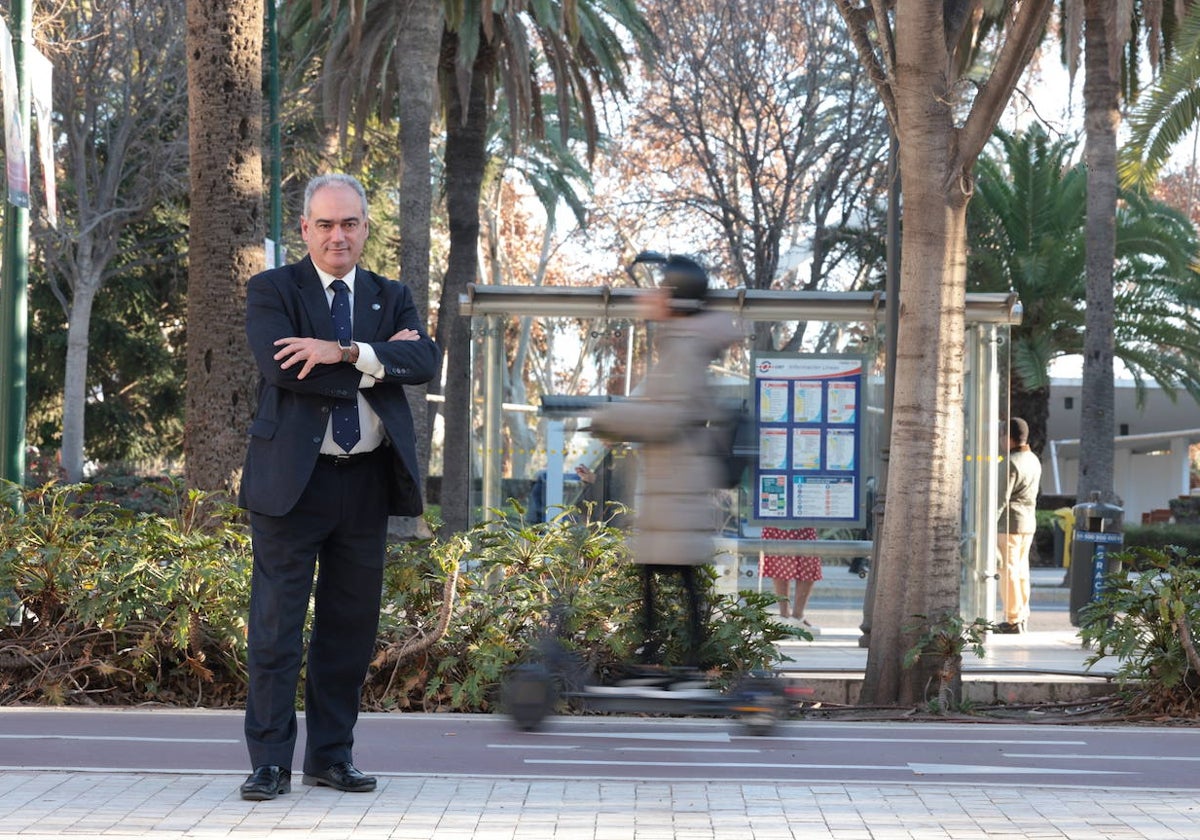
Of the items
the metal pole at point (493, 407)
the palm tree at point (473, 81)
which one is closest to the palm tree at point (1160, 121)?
the palm tree at point (473, 81)

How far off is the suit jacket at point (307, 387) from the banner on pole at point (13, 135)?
561cm

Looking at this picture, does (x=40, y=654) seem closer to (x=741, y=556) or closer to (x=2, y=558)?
(x=2, y=558)

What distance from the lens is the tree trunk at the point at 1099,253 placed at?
64.4ft

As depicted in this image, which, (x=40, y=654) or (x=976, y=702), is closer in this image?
(x=40, y=654)

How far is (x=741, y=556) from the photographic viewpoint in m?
13.7

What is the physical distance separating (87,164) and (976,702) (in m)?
23.1

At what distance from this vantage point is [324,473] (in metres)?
5.38

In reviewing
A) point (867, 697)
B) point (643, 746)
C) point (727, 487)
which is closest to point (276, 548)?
point (727, 487)

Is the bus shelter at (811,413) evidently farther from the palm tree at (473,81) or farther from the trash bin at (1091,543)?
the palm tree at (473,81)

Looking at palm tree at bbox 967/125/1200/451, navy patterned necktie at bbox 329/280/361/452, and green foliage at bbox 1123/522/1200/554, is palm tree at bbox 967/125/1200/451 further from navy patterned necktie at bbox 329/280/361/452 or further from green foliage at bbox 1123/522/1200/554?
navy patterned necktie at bbox 329/280/361/452

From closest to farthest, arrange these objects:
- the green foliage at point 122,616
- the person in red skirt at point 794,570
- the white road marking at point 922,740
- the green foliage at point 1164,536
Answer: the white road marking at point 922,740 → the green foliage at point 122,616 → the person in red skirt at point 794,570 → the green foliage at point 1164,536

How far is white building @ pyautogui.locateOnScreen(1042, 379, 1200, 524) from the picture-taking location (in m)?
39.4

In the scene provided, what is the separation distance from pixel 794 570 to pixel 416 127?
8.94 metres

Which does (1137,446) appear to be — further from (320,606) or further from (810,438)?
(320,606)
